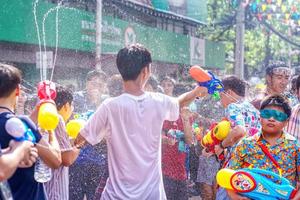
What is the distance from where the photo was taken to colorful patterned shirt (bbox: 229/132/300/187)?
144 inches

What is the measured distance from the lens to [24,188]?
2.95 meters

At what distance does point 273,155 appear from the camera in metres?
3.66

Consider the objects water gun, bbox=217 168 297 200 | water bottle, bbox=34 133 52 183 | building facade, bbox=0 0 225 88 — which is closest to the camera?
water bottle, bbox=34 133 52 183

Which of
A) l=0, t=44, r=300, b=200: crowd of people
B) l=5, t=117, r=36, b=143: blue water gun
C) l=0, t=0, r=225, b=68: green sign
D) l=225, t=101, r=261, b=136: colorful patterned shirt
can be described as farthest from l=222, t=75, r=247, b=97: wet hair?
l=0, t=0, r=225, b=68: green sign

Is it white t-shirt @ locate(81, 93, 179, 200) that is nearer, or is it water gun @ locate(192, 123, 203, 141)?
white t-shirt @ locate(81, 93, 179, 200)

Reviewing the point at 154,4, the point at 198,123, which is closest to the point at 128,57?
the point at 198,123

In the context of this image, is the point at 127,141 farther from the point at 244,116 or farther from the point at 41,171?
the point at 244,116

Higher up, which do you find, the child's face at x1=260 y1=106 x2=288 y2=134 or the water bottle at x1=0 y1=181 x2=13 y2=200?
the child's face at x1=260 y1=106 x2=288 y2=134

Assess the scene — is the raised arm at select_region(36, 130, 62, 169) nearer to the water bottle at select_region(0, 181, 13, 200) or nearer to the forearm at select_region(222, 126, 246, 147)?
the water bottle at select_region(0, 181, 13, 200)

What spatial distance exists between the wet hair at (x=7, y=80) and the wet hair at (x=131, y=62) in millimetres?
804

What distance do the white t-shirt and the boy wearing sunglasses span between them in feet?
1.94

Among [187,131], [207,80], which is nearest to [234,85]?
[187,131]

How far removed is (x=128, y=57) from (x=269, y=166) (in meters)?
1.13

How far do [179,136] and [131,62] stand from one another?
235 centimetres
